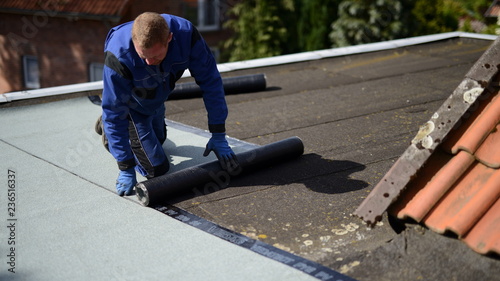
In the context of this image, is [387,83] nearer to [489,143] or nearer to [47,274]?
[489,143]

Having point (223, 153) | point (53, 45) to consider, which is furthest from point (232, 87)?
point (53, 45)

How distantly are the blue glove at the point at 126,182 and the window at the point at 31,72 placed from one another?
61.6 ft

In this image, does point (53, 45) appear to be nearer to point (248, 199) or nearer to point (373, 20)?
point (373, 20)

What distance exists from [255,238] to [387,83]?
4279 mm

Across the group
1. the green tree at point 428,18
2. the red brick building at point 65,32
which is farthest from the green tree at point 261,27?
the green tree at point 428,18

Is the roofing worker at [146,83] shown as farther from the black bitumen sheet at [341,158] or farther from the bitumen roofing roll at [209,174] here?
the black bitumen sheet at [341,158]

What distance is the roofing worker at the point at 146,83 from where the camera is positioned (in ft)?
12.1

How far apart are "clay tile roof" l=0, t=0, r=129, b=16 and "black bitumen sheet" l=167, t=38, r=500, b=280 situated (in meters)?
11.8

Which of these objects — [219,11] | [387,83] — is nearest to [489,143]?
[387,83]

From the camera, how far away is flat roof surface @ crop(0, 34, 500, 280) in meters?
2.97

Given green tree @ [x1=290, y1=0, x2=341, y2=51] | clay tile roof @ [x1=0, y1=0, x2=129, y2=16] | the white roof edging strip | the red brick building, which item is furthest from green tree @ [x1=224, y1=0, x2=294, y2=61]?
the white roof edging strip

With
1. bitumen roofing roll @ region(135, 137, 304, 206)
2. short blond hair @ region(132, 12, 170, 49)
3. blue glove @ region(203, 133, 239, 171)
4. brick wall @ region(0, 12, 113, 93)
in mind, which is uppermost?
short blond hair @ region(132, 12, 170, 49)

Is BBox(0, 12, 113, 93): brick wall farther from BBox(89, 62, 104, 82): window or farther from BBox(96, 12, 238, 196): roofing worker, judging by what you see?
BBox(96, 12, 238, 196): roofing worker

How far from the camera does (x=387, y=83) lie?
707 cm
